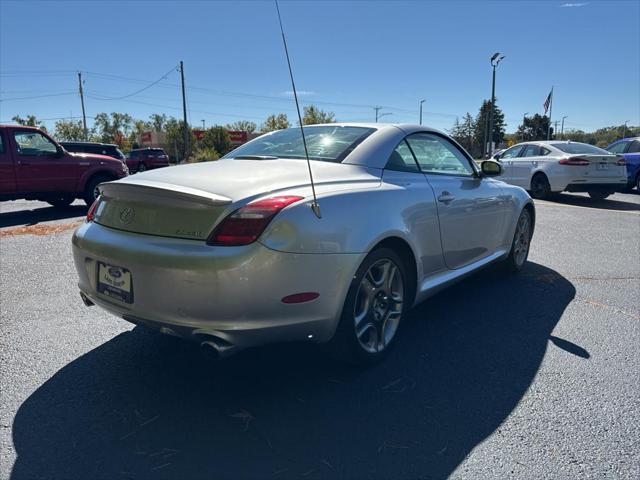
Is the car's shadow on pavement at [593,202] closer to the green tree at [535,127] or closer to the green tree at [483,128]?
the green tree at [483,128]

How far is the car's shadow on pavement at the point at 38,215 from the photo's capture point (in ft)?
30.3

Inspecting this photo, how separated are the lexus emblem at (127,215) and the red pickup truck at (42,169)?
7.43 m

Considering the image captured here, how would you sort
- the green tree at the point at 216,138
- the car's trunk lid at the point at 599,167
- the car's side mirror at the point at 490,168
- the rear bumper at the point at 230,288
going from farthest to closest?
1. the green tree at the point at 216,138
2. the car's trunk lid at the point at 599,167
3. the car's side mirror at the point at 490,168
4. the rear bumper at the point at 230,288

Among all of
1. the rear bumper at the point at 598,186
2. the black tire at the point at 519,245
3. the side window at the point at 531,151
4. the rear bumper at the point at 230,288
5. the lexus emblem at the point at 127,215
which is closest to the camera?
the rear bumper at the point at 230,288

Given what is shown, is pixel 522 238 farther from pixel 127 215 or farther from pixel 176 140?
pixel 176 140

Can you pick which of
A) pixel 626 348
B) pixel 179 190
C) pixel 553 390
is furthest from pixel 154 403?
pixel 626 348

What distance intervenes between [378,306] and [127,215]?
62.5 inches

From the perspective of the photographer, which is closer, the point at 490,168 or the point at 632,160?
the point at 490,168

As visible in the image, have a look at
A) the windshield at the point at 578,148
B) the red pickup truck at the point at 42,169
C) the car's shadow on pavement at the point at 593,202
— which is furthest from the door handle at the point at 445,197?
the windshield at the point at 578,148

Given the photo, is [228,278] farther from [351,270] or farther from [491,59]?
[491,59]

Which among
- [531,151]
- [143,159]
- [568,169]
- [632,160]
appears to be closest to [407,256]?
[568,169]

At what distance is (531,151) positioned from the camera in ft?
42.0

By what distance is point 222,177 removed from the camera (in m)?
2.83

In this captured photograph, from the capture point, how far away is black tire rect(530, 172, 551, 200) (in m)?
12.1
